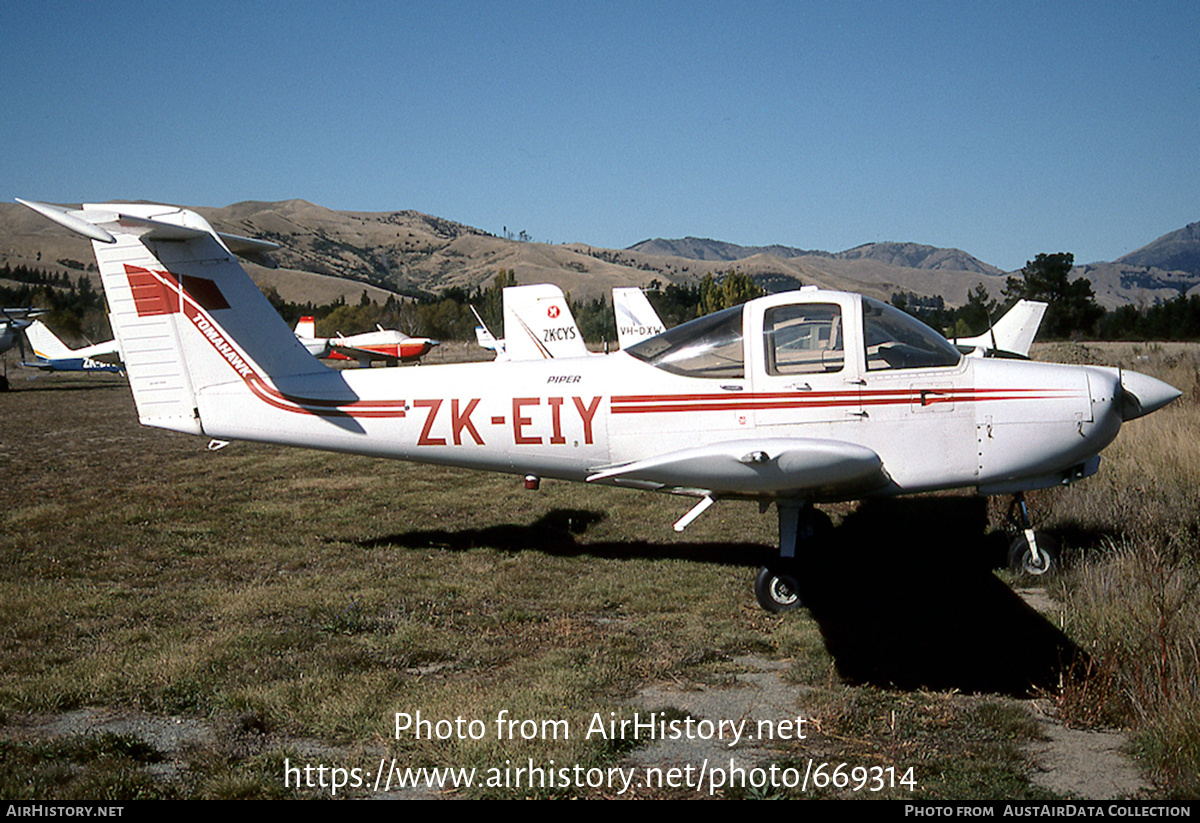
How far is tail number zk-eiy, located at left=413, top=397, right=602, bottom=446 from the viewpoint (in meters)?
6.13

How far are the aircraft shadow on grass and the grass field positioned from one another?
0.03 meters

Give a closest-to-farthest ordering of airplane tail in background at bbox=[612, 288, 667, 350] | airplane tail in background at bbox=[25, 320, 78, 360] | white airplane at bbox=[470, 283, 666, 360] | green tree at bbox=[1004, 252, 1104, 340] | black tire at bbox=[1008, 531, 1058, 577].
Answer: black tire at bbox=[1008, 531, 1058, 577]
white airplane at bbox=[470, 283, 666, 360]
airplane tail in background at bbox=[612, 288, 667, 350]
airplane tail in background at bbox=[25, 320, 78, 360]
green tree at bbox=[1004, 252, 1104, 340]

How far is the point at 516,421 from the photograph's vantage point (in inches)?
249

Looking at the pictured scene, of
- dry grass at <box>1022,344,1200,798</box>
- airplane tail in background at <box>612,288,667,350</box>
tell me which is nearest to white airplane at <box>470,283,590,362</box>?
airplane tail in background at <box>612,288,667,350</box>

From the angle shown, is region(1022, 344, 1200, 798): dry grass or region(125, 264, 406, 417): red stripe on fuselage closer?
region(1022, 344, 1200, 798): dry grass

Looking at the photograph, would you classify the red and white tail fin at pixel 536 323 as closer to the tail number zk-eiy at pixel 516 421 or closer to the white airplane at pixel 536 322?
the white airplane at pixel 536 322

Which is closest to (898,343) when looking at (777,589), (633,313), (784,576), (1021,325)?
(784,576)

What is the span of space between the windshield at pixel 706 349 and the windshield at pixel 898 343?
91cm

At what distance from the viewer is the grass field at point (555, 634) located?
3.82 meters

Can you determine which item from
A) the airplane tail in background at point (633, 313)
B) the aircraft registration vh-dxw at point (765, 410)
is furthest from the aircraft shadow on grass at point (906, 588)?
the airplane tail in background at point (633, 313)

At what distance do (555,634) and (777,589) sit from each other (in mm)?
1686

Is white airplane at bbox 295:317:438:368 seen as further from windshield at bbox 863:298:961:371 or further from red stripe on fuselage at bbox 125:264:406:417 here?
windshield at bbox 863:298:961:371

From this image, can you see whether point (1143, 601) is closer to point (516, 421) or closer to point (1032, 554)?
point (1032, 554)
